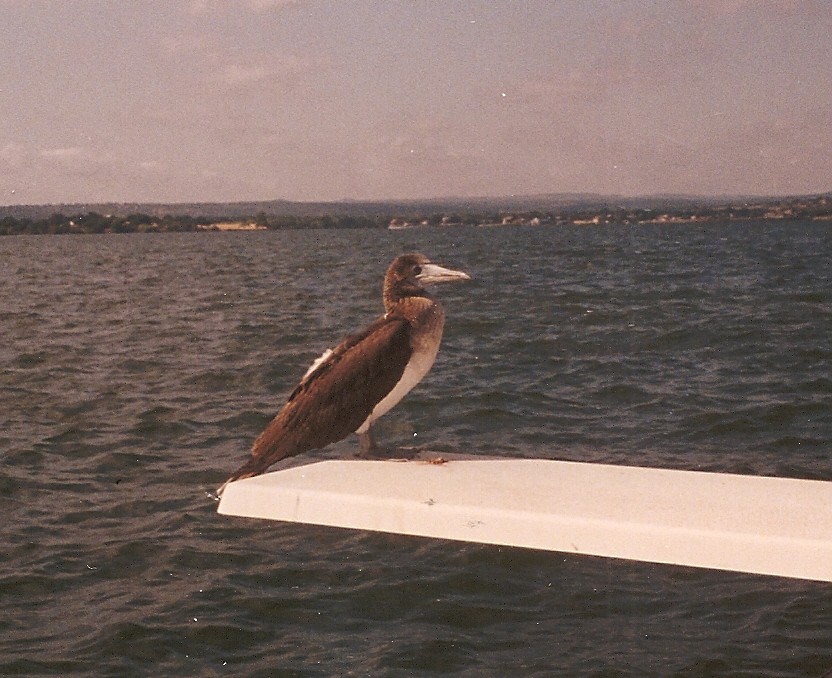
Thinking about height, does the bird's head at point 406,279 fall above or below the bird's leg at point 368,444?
above

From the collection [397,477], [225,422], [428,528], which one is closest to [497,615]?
[397,477]

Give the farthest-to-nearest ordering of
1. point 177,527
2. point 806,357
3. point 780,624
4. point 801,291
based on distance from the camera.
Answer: point 801,291
point 806,357
point 177,527
point 780,624

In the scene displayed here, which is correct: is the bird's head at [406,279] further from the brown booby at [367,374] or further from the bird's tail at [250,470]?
the bird's tail at [250,470]

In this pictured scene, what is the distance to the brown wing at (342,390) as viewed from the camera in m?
6.39

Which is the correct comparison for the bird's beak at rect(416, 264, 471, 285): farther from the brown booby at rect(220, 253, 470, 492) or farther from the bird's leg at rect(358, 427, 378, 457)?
the bird's leg at rect(358, 427, 378, 457)

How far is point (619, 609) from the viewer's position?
8258mm

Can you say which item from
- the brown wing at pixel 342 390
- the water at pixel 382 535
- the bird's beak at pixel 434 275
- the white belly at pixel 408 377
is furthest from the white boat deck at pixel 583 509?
the water at pixel 382 535

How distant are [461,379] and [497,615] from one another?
11.6m

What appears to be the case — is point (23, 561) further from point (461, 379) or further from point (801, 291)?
point (801, 291)

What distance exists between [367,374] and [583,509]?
2.68 m

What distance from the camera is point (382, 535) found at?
1030 cm

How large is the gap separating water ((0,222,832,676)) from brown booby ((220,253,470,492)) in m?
1.70

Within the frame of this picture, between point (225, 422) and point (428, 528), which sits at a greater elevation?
point (428, 528)

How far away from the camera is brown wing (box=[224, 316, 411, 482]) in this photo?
6.39 meters
